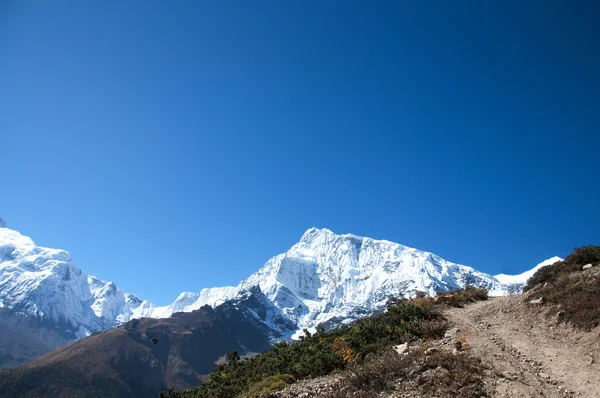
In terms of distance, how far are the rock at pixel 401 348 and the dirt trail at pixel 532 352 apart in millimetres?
2583

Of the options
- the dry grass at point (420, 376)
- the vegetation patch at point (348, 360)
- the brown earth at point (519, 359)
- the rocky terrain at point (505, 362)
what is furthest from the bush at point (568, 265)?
the dry grass at point (420, 376)

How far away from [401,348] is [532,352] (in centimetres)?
503

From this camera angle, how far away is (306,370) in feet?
58.4

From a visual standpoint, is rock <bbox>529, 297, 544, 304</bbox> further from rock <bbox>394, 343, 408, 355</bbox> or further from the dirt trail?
rock <bbox>394, 343, 408, 355</bbox>

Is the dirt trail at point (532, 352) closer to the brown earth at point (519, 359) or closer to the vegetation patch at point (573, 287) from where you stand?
the brown earth at point (519, 359)

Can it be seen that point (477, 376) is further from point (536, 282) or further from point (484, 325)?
point (536, 282)

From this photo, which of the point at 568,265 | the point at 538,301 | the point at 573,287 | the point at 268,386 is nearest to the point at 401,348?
the point at 268,386

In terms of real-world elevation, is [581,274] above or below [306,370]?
above

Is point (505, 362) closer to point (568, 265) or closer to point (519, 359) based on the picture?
point (519, 359)

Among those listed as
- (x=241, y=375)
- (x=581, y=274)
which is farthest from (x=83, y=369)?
(x=581, y=274)

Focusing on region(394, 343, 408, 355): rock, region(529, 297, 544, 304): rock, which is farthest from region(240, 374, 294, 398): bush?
region(529, 297, 544, 304): rock

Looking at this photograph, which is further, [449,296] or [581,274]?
[449,296]

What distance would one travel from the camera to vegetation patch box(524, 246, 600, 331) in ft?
54.6

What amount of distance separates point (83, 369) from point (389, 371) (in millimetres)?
206729
